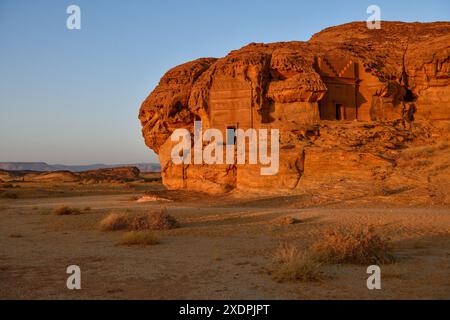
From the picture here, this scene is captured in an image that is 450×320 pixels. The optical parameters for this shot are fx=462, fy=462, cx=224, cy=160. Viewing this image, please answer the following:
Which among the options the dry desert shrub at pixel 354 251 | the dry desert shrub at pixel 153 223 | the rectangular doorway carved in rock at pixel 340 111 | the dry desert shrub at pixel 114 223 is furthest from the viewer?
the rectangular doorway carved in rock at pixel 340 111

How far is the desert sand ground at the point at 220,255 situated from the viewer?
6086mm

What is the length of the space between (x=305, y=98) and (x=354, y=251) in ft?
44.8

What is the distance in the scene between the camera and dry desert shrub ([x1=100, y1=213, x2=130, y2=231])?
12.6m

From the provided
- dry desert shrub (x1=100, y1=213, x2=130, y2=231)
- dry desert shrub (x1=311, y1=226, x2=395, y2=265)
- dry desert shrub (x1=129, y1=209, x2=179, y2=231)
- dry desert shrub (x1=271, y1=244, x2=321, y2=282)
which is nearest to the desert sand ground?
dry desert shrub (x1=271, y1=244, x2=321, y2=282)

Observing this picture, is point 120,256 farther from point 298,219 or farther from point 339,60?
point 339,60

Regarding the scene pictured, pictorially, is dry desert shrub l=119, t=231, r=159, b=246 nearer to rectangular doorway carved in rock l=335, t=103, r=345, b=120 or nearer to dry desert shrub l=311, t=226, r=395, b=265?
dry desert shrub l=311, t=226, r=395, b=265

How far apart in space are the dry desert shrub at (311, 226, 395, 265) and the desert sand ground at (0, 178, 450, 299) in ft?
0.76

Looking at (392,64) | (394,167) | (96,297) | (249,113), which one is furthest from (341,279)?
(392,64)

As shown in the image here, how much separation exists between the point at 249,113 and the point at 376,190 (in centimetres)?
706

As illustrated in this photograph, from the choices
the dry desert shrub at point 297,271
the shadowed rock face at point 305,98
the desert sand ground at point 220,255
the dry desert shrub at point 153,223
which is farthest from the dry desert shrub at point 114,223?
the shadowed rock face at point 305,98

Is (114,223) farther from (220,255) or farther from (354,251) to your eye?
(354,251)

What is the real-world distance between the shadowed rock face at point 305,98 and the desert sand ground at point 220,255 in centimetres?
345

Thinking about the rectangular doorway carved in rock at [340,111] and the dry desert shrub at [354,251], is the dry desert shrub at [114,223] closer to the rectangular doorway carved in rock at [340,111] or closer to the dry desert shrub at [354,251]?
the dry desert shrub at [354,251]

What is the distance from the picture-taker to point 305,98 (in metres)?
20.6
